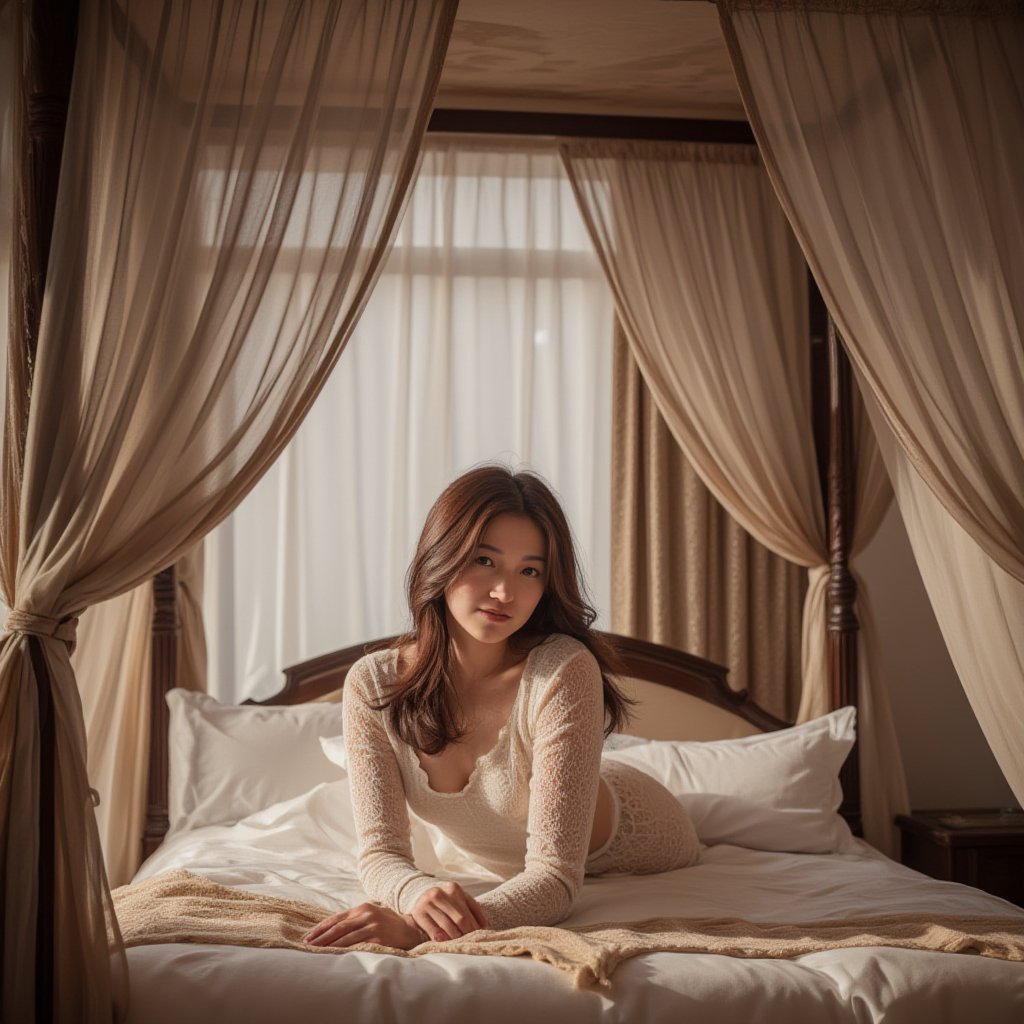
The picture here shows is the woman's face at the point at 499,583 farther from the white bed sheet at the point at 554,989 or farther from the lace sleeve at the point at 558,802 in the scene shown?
the white bed sheet at the point at 554,989

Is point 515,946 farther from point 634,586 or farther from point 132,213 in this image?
point 634,586

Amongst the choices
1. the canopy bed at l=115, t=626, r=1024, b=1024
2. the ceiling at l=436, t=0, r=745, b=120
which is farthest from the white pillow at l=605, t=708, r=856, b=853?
the ceiling at l=436, t=0, r=745, b=120

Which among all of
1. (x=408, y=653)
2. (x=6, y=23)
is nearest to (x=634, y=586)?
(x=408, y=653)

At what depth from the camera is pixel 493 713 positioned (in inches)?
105

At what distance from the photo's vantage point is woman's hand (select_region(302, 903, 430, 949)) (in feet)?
7.09

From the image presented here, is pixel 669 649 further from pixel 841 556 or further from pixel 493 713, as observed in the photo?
pixel 493 713

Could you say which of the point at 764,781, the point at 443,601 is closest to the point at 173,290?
the point at 443,601

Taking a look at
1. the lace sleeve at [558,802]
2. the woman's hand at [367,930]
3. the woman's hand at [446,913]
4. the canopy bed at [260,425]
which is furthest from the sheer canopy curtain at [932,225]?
the woman's hand at [367,930]

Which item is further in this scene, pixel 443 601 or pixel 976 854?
pixel 976 854

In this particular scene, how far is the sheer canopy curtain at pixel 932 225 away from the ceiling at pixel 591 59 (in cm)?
61

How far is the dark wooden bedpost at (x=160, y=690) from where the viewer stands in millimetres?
3672

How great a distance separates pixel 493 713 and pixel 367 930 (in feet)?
2.04

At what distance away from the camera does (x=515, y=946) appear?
2.10m

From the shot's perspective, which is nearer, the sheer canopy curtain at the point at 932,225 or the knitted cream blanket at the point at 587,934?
the knitted cream blanket at the point at 587,934
